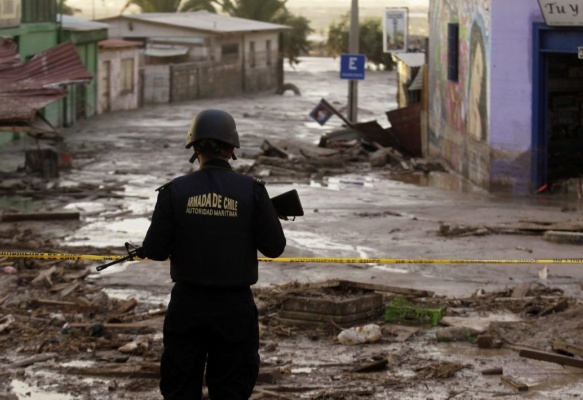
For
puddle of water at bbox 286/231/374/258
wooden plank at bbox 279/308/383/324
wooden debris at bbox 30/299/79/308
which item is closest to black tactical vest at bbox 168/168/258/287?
wooden plank at bbox 279/308/383/324

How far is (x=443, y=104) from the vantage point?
2797 centimetres

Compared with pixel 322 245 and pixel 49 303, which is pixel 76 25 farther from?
pixel 49 303

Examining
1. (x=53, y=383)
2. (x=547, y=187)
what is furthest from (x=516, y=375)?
(x=547, y=187)

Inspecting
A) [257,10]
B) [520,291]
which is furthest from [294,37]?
[520,291]

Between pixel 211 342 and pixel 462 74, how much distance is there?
2039cm

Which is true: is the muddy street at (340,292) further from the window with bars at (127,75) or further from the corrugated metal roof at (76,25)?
the window with bars at (127,75)

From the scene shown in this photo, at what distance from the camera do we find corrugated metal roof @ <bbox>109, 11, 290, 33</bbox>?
56.4 m

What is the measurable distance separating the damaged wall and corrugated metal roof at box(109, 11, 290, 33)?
1251 inches

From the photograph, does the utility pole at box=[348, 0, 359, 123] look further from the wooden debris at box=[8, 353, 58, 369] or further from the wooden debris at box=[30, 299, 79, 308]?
the wooden debris at box=[8, 353, 58, 369]

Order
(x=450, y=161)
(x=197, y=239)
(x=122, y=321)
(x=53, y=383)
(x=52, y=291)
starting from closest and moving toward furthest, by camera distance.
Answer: (x=197, y=239), (x=53, y=383), (x=122, y=321), (x=52, y=291), (x=450, y=161)

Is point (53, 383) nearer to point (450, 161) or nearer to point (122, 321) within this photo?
point (122, 321)

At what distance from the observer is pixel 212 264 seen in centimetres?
575

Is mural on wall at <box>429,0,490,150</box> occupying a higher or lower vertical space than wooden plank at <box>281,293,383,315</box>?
higher

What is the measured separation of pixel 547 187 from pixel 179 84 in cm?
3214
